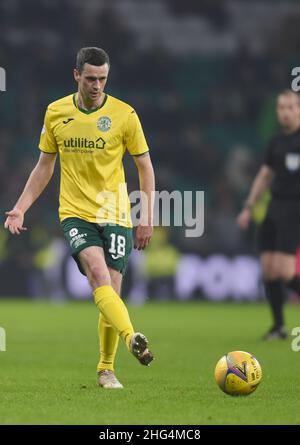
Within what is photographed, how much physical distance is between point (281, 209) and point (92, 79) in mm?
4891

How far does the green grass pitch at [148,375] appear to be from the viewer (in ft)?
18.9

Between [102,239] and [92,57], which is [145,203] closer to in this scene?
[102,239]

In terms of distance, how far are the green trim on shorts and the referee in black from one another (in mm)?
4296

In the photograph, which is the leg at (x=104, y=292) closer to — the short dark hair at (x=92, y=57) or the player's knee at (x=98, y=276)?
the player's knee at (x=98, y=276)

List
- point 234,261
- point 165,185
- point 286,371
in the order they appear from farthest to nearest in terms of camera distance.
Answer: point 165,185
point 234,261
point 286,371

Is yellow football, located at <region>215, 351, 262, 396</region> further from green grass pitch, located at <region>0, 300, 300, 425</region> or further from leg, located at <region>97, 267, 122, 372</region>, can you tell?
leg, located at <region>97, 267, 122, 372</region>

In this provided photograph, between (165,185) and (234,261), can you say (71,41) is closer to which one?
(165,185)

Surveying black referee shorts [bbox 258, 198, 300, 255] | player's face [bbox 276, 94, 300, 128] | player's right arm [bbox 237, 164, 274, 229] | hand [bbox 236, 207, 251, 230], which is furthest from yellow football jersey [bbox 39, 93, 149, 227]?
black referee shorts [bbox 258, 198, 300, 255]

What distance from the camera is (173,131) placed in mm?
24141

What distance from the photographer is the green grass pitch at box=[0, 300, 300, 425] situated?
5.75 meters

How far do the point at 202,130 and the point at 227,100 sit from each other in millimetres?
913

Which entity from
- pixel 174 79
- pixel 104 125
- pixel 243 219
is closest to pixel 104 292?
pixel 104 125

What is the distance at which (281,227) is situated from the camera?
Answer: 1134 centimetres

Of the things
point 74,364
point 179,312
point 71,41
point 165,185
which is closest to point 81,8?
point 71,41
